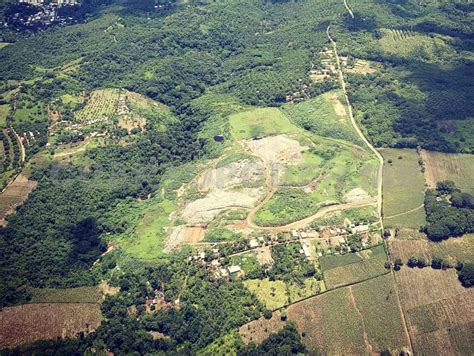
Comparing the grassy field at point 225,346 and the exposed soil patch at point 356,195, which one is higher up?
the grassy field at point 225,346

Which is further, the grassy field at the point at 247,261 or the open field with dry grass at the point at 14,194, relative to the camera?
the open field with dry grass at the point at 14,194

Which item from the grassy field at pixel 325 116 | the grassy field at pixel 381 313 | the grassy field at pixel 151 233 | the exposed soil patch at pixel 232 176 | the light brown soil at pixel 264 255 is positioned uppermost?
the grassy field at pixel 151 233

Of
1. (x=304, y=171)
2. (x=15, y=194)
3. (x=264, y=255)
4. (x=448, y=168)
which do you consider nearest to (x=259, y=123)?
(x=304, y=171)

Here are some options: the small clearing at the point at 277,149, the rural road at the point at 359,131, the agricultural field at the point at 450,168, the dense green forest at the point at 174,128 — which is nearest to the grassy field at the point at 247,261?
the dense green forest at the point at 174,128

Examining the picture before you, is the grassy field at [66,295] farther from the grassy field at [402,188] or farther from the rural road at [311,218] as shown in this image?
the grassy field at [402,188]

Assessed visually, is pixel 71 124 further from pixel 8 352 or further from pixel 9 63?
pixel 8 352

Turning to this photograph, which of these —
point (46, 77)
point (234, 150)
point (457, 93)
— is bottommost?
point (457, 93)

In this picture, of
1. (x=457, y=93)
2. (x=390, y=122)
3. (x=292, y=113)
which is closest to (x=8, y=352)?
(x=292, y=113)
